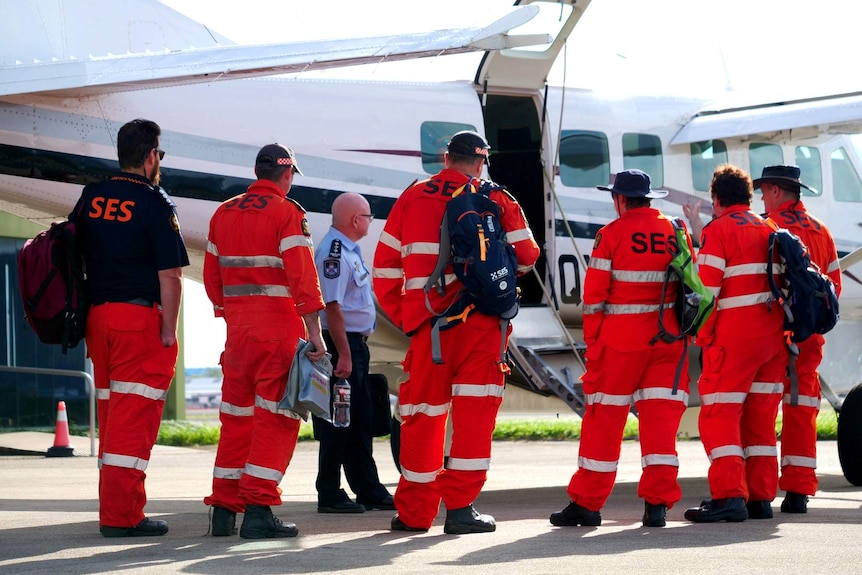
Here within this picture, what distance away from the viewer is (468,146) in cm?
716

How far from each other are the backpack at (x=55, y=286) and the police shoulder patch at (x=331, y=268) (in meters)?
1.93

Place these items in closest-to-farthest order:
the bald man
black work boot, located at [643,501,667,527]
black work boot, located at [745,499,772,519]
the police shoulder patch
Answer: black work boot, located at [643,501,667,527] < black work boot, located at [745,499,772,519] < the police shoulder patch < the bald man

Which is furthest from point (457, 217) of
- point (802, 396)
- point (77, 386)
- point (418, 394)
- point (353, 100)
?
point (77, 386)

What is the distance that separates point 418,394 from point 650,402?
1.41m

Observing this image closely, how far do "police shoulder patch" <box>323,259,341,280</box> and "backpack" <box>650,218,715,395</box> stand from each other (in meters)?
2.23

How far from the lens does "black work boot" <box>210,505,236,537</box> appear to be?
6.71 m

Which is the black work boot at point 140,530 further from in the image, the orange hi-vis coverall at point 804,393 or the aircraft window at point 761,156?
the aircraft window at point 761,156

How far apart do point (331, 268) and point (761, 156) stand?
5.62 meters

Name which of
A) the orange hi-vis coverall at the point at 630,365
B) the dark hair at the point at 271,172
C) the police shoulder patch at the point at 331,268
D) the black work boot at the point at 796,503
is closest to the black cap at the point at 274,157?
the dark hair at the point at 271,172

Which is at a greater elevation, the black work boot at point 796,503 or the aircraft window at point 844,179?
the aircraft window at point 844,179

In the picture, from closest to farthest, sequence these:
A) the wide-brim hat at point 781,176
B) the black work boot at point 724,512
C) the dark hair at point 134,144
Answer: the dark hair at point 134,144
the black work boot at point 724,512
the wide-brim hat at point 781,176

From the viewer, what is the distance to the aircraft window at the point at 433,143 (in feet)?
34.0

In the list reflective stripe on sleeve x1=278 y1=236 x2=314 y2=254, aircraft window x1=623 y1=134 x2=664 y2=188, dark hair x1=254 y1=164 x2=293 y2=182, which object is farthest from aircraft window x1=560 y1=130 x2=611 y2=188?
reflective stripe on sleeve x1=278 y1=236 x2=314 y2=254

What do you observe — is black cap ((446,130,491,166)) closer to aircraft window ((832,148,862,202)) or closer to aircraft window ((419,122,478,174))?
aircraft window ((419,122,478,174))
